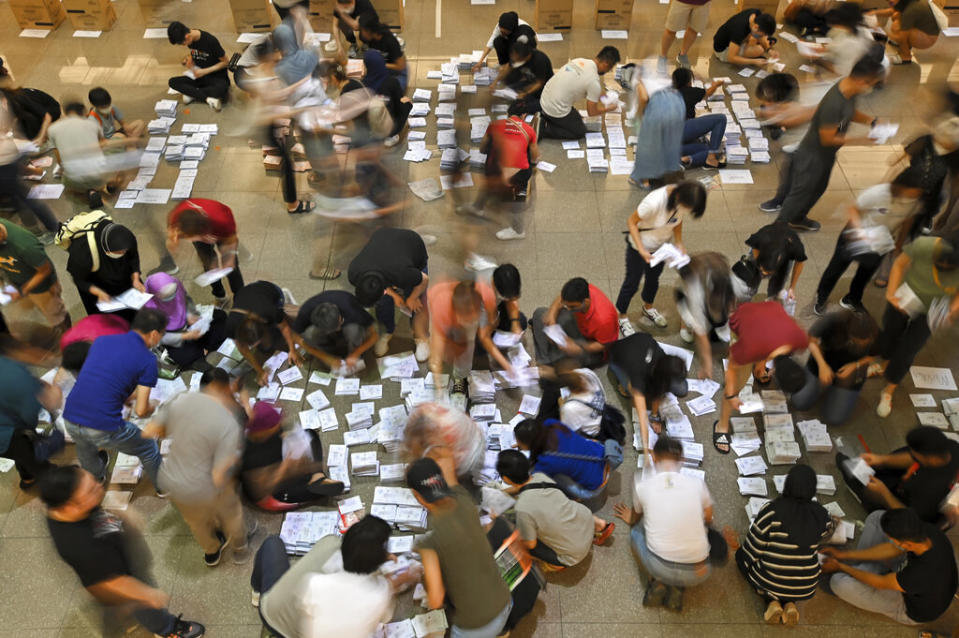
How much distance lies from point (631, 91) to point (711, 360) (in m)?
3.72

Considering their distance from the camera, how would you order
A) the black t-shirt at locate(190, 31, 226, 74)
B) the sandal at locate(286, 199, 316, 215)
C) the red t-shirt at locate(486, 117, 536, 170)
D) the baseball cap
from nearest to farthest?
the baseball cap → the red t-shirt at locate(486, 117, 536, 170) → the sandal at locate(286, 199, 316, 215) → the black t-shirt at locate(190, 31, 226, 74)

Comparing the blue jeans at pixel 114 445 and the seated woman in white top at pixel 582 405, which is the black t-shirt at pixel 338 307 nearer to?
the blue jeans at pixel 114 445

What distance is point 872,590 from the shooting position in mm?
4309

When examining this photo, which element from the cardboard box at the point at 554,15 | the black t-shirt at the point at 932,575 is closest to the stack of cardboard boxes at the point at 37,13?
the cardboard box at the point at 554,15

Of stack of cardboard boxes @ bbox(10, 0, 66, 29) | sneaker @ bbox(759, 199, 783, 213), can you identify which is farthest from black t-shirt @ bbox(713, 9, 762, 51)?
stack of cardboard boxes @ bbox(10, 0, 66, 29)

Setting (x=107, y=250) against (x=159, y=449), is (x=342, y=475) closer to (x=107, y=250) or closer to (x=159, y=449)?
(x=159, y=449)

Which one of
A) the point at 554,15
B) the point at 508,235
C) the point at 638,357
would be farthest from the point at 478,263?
the point at 554,15

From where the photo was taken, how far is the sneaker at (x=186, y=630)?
13.9 ft

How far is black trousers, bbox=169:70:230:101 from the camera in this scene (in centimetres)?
811

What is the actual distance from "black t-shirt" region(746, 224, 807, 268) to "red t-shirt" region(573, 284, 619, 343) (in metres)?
1.20

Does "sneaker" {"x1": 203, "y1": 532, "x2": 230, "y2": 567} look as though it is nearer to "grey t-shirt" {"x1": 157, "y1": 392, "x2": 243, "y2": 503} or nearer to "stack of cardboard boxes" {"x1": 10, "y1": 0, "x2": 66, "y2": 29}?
"grey t-shirt" {"x1": 157, "y1": 392, "x2": 243, "y2": 503}

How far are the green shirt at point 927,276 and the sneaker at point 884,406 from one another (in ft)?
2.68

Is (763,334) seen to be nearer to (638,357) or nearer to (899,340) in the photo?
(638,357)

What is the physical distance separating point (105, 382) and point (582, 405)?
3.02 m
